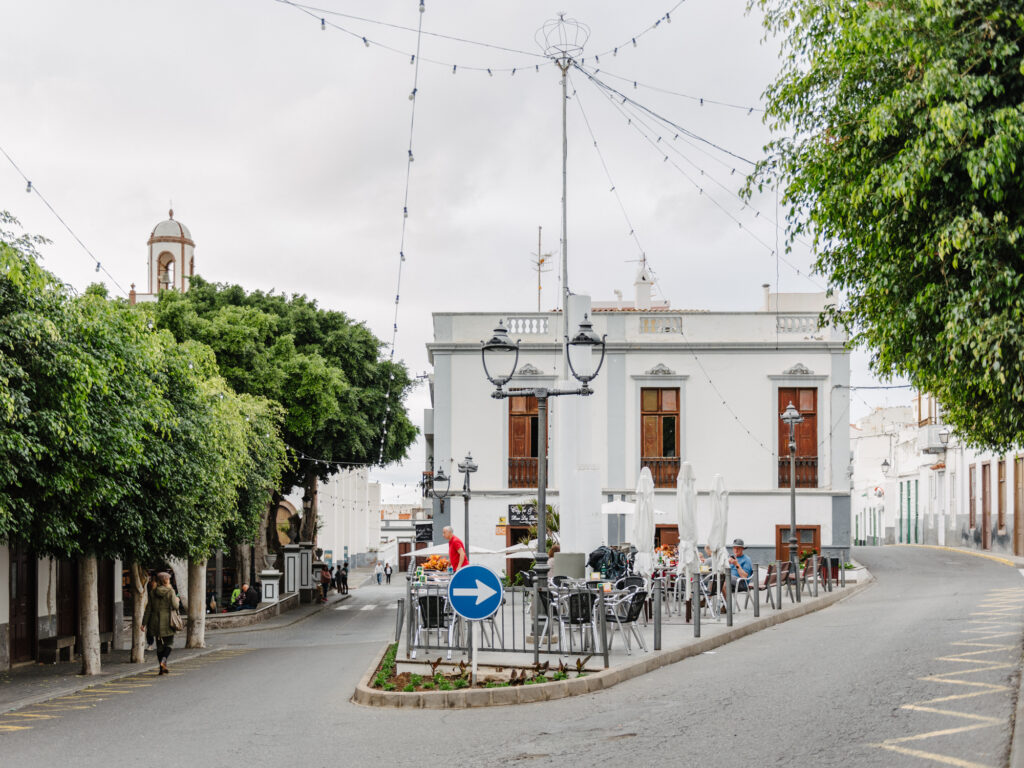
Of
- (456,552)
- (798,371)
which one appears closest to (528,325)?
(798,371)

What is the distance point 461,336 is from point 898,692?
2591cm

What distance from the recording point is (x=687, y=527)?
70.6ft

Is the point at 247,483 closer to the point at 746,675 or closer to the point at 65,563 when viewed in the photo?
the point at 65,563

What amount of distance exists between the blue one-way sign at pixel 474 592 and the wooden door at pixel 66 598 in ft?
43.1

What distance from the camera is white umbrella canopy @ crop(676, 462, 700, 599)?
20.7m

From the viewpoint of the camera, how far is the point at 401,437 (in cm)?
4178

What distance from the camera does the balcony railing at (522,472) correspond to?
3562 cm

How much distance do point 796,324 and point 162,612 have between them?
77.4ft

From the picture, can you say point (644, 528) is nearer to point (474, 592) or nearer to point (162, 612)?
point (162, 612)

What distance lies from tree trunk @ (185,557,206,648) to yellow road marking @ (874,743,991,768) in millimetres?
19025

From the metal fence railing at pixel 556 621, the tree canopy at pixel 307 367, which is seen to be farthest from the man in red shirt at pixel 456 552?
the tree canopy at pixel 307 367

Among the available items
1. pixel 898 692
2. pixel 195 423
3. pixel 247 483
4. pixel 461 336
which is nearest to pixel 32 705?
pixel 195 423

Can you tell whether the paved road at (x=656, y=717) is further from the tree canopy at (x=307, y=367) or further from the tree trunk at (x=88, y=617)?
the tree canopy at (x=307, y=367)

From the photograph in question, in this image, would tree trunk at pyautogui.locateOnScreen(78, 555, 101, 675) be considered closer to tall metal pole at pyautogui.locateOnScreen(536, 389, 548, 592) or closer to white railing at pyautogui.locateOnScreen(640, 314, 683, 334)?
tall metal pole at pyautogui.locateOnScreen(536, 389, 548, 592)
